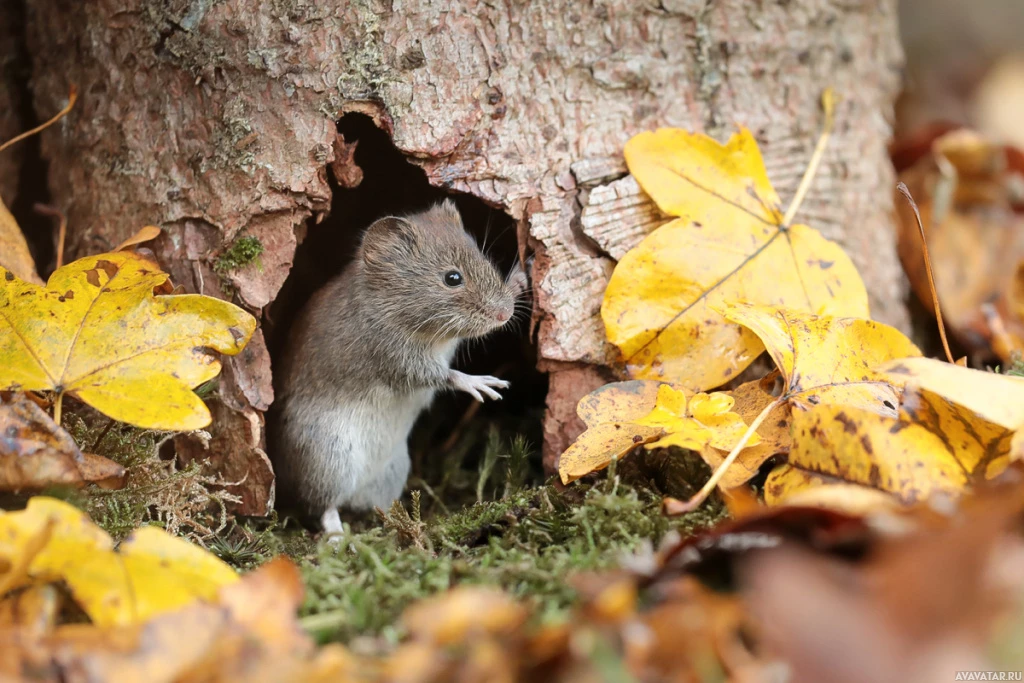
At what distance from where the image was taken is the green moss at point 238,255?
140 inches

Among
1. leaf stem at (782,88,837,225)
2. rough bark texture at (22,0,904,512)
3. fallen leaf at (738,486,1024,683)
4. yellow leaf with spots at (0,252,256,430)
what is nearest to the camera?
fallen leaf at (738,486,1024,683)

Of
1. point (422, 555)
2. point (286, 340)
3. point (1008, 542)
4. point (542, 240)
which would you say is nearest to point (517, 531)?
point (422, 555)

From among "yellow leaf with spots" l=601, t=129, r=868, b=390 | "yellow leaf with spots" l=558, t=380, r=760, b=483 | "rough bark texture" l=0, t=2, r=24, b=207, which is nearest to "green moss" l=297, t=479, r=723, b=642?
"yellow leaf with spots" l=558, t=380, r=760, b=483

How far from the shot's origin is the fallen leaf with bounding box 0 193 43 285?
11.0 ft

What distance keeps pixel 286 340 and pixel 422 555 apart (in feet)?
7.46

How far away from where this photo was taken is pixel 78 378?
283cm

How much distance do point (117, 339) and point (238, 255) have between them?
751 mm

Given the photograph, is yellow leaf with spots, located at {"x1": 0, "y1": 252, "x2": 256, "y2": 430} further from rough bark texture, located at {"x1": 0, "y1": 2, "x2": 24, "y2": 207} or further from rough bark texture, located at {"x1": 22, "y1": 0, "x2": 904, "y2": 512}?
rough bark texture, located at {"x1": 0, "y1": 2, "x2": 24, "y2": 207}

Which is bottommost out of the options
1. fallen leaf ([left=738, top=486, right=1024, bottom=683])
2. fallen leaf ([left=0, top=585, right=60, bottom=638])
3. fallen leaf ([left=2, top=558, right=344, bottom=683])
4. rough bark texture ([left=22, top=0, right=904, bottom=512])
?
fallen leaf ([left=0, top=585, right=60, bottom=638])

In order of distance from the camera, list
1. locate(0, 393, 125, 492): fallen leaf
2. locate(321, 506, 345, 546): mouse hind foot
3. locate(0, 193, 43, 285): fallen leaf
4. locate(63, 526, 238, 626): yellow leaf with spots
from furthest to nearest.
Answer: locate(321, 506, 345, 546): mouse hind foot, locate(0, 193, 43, 285): fallen leaf, locate(0, 393, 125, 492): fallen leaf, locate(63, 526, 238, 626): yellow leaf with spots

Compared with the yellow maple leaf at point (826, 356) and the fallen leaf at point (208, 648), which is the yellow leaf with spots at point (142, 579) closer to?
the fallen leaf at point (208, 648)

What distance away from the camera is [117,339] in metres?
2.92

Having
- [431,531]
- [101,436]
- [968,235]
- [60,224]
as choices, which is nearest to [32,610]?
[101,436]

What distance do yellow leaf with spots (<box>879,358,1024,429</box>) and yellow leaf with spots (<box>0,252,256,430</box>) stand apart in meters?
2.01
